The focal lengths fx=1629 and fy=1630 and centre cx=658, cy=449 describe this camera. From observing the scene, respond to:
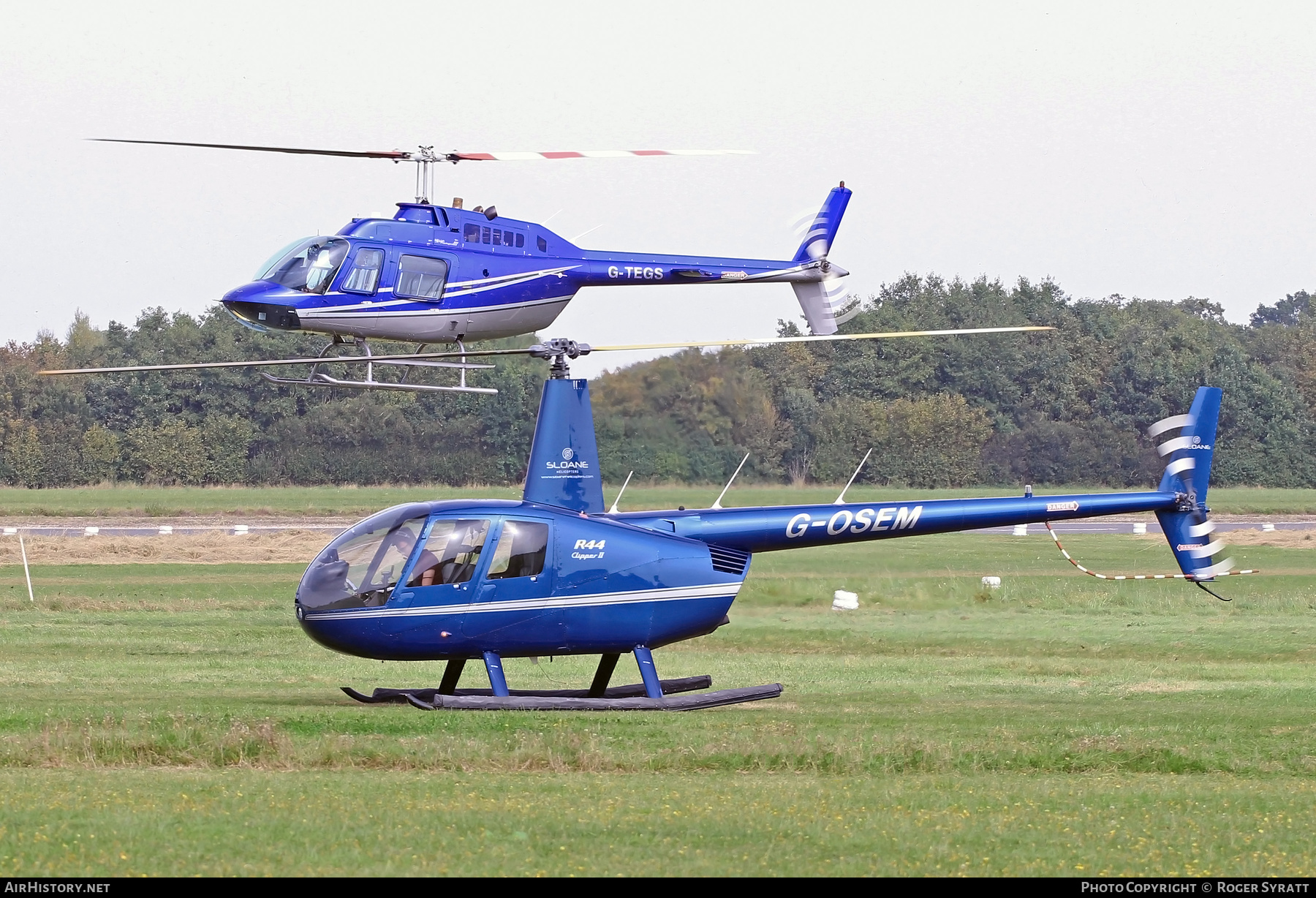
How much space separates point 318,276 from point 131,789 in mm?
9340

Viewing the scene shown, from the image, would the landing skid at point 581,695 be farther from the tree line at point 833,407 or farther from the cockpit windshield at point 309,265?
the tree line at point 833,407

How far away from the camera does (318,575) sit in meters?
16.7

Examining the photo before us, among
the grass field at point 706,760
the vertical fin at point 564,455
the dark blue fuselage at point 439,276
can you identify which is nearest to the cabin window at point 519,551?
the vertical fin at point 564,455

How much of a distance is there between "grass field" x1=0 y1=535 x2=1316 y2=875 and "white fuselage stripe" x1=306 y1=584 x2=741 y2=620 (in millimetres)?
1031

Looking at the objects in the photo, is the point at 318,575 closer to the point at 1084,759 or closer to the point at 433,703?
the point at 433,703

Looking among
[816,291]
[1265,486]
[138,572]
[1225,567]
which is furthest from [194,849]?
[1265,486]

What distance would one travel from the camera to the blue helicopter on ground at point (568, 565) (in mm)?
16688

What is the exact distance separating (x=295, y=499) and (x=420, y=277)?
3988cm

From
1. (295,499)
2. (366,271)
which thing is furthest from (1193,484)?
(295,499)

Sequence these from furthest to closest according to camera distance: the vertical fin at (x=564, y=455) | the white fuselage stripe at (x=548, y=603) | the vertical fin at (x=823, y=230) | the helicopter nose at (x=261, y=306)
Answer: the vertical fin at (x=823, y=230)
the helicopter nose at (x=261, y=306)
the vertical fin at (x=564, y=455)
the white fuselage stripe at (x=548, y=603)

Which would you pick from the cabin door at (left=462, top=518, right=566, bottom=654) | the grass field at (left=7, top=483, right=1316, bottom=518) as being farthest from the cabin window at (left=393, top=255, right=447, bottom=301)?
the grass field at (left=7, top=483, right=1316, bottom=518)

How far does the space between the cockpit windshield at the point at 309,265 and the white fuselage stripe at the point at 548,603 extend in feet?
16.6

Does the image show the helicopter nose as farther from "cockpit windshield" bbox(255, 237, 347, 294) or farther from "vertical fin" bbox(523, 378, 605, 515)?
"vertical fin" bbox(523, 378, 605, 515)

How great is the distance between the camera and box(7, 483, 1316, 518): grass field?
166 ft
